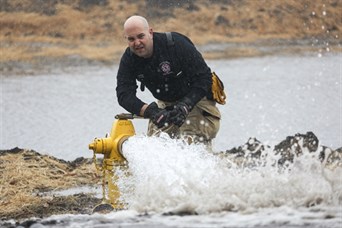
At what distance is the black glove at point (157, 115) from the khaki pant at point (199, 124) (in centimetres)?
50

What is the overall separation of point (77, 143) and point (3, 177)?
466 cm

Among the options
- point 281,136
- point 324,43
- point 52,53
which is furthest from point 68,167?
point 324,43

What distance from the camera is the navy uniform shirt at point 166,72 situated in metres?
8.48

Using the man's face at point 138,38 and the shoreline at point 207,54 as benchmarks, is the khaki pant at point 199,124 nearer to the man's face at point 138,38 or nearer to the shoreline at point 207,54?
the man's face at point 138,38

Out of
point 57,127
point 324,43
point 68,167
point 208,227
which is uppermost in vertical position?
point 324,43

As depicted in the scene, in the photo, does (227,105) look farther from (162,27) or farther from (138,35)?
(162,27)

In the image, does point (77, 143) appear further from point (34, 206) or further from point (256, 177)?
point (256, 177)

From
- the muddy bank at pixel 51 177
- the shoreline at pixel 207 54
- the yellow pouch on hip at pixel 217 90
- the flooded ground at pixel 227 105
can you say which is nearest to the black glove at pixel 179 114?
the yellow pouch on hip at pixel 217 90

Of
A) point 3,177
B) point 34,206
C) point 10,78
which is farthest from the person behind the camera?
point 10,78

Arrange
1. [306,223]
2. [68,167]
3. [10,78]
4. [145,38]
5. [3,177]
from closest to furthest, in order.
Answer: [306,223], [145,38], [3,177], [68,167], [10,78]

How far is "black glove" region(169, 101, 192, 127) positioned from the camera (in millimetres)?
8211

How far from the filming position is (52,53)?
Result: 3509 cm

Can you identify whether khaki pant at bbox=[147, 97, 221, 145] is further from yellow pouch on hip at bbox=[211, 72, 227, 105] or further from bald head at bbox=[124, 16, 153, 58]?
bald head at bbox=[124, 16, 153, 58]

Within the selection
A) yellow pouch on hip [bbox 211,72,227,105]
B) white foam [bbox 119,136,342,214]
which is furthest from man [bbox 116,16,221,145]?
white foam [bbox 119,136,342,214]
